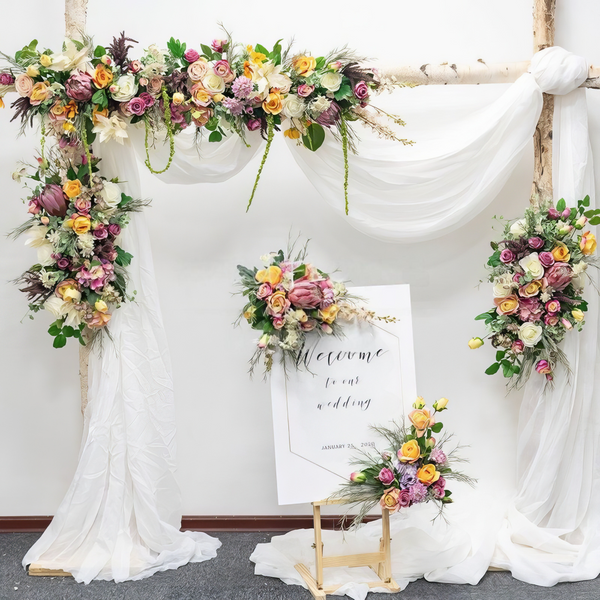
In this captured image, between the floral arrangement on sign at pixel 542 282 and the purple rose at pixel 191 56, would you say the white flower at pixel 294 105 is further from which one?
the floral arrangement on sign at pixel 542 282

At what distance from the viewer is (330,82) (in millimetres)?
2389

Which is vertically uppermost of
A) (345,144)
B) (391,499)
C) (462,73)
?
(462,73)

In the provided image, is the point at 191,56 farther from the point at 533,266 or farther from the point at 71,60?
the point at 533,266

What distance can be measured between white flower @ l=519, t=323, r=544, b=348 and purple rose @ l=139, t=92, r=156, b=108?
1692mm

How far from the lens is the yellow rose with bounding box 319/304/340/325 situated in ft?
7.48

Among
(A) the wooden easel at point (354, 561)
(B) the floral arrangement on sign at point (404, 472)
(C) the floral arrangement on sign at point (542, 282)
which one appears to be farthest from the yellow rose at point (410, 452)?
(C) the floral arrangement on sign at point (542, 282)

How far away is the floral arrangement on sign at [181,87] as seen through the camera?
237 cm

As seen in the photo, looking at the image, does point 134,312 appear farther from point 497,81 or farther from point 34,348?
point 497,81

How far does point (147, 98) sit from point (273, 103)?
1.57ft

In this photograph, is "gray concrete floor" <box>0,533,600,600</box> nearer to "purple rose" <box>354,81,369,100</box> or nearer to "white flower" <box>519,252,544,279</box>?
"white flower" <box>519,252,544,279</box>

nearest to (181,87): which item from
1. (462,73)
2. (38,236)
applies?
(38,236)

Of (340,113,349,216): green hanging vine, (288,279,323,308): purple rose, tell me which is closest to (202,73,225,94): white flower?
(340,113,349,216): green hanging vine

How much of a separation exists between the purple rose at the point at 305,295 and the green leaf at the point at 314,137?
592 millimetres

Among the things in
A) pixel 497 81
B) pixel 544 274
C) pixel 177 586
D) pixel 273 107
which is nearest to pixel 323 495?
pixel 177 586
